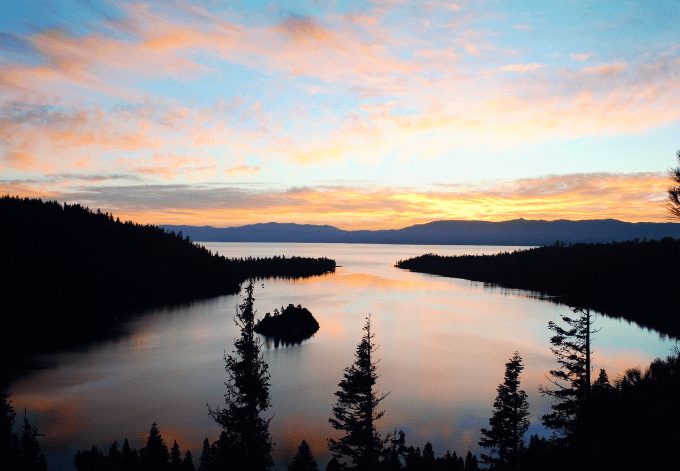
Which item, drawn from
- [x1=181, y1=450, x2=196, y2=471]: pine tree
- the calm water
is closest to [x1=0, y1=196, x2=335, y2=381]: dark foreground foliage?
the calm water

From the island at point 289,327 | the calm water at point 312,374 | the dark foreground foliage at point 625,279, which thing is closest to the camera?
the calm water at point 312,374

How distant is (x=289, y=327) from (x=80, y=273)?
8126 centimetres

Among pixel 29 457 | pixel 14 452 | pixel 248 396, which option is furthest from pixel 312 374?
pixel 248 396

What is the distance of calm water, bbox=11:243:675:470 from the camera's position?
41281 mm

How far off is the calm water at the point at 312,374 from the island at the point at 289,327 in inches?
115

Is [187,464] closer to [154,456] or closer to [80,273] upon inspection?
[154,456]

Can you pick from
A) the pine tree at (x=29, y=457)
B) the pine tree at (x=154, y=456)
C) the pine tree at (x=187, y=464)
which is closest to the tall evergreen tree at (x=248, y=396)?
the pine tree at (x=187, y=464)

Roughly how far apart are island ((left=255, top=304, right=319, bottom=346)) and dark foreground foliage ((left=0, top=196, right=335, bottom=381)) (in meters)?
17.3

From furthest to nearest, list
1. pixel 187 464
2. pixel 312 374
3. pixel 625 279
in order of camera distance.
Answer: pixel 625 279 → pixel 312 374 → pixel 187 464

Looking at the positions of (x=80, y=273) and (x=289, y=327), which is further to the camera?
(x=80, y=273)

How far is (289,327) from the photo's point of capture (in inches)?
Answer: 3346

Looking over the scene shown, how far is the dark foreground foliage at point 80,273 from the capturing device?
98688 millimetres

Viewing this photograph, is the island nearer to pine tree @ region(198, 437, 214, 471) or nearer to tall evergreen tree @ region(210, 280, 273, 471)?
pine tree @ region(198, 437, 214, 471)

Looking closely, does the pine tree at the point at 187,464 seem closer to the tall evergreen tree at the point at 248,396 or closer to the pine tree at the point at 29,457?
the pine tree at the point at 29,457
